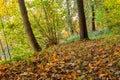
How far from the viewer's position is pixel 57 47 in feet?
40.9

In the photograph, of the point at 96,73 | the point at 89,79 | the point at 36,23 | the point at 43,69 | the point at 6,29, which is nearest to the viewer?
the point at 89,79

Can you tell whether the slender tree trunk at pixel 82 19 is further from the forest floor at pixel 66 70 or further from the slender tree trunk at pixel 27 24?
the forest floor at pixel 66 70

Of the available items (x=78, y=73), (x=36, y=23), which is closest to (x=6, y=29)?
(x=36, y=23)

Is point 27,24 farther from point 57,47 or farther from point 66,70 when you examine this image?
point 66,70

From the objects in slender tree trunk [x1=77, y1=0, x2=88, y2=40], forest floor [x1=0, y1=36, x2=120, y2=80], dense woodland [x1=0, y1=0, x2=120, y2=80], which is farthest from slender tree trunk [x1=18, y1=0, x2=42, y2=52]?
forest floor [x1=0, y1=36, x2=120, y2=80]

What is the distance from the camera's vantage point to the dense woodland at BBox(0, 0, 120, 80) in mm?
5780

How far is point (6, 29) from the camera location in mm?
23125

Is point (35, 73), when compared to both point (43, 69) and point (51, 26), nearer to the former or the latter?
point (43, 69)

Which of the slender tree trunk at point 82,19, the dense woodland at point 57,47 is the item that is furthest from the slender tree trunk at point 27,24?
the slender tree trunk at point 82,19

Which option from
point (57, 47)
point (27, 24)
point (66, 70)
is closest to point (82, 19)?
point (57, 47)

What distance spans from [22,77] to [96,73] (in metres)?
1.77

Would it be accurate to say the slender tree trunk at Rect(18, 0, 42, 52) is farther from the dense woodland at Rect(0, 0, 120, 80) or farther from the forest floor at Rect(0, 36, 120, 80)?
the forest floor at Rect(0, 36, 120, 80)

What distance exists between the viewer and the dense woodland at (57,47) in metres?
5.78

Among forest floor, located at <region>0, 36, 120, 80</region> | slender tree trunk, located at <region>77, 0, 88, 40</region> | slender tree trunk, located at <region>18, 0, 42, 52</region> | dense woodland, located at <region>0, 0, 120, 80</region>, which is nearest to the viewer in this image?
forest floor, located at <region>0, 36, 120, 80</region>
